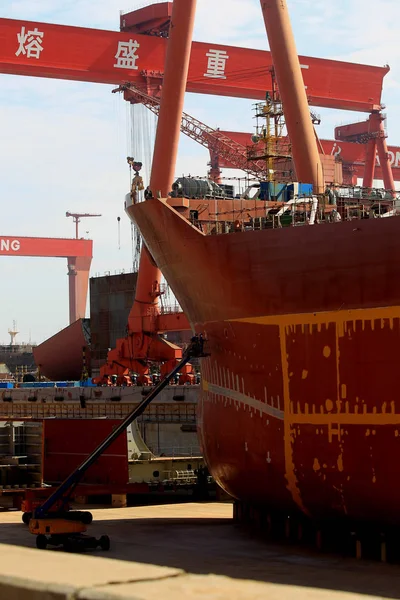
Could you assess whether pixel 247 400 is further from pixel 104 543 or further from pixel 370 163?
pixel 370 163

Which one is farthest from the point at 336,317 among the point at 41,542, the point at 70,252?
the point at 70,252

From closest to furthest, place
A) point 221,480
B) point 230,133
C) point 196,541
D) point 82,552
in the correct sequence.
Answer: point 82,552 < point 196,541 < point 221,480 < point 230,133

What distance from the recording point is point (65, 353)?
51562 millimetres

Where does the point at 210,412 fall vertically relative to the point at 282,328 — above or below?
below

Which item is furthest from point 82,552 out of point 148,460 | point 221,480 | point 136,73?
point 136,73

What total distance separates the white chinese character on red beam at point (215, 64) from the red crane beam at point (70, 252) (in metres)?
67.3

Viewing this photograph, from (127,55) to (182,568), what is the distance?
100 feet

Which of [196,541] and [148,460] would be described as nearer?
[196,541]

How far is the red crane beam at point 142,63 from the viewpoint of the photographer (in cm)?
3862

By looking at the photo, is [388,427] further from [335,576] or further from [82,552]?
[82,552]

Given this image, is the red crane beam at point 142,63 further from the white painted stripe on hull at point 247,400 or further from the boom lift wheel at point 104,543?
the boom lift wheel at point 104,543

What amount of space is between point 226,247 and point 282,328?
1805 millimetres

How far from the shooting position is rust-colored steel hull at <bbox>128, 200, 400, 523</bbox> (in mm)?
14297

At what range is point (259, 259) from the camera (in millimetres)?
16078
